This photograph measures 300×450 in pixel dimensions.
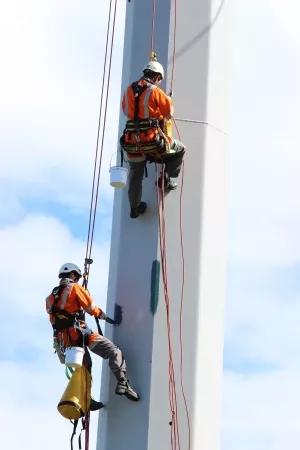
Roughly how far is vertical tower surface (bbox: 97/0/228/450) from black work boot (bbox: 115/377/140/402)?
0.07m

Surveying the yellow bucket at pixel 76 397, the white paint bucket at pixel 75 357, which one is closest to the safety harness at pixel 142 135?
the white paint bucket at pixel 75 357

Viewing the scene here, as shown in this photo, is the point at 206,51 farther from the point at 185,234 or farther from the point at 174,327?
the point at 174,327

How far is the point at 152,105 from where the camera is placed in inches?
516

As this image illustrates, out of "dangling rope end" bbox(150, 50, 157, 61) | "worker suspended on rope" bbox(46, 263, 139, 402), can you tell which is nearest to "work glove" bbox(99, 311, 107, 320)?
"worker suspended on rope" bbox(46, 263, 139, 402)

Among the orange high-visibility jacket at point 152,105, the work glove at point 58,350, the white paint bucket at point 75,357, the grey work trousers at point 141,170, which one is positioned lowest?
the white paint bucket at point 75,357

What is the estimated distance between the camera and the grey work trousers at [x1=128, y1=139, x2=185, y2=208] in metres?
13.4

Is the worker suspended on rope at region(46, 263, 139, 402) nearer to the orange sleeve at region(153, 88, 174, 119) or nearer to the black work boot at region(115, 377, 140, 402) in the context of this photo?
the black work boot at region(115, 377, 140, 402)

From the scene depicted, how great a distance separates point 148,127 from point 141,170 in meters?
0.57

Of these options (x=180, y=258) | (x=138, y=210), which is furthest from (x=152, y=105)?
(x=180, y=258)

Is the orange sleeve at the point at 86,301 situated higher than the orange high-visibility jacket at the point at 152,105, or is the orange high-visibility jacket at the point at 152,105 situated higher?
the orange high-visibility jacket at the point at 152,105

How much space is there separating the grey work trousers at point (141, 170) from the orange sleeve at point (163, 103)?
380mm

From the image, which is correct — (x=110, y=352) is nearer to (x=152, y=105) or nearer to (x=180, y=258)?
(x=180, y=258)

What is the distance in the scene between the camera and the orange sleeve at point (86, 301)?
13211 mm

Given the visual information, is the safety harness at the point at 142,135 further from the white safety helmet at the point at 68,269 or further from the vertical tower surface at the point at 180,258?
the white safety helmet at the point at 68,269
